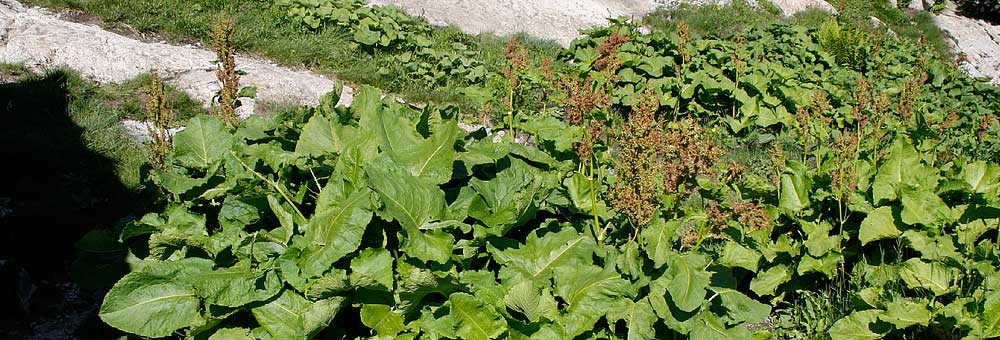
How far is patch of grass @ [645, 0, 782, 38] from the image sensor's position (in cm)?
1219

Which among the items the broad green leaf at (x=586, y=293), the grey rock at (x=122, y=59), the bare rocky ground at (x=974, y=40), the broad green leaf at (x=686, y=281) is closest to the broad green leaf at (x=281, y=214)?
the broad green leaf at (x=586, y=293)

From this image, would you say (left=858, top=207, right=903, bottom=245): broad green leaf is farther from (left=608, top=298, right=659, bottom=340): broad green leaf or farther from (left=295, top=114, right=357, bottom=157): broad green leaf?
(left=295, top=114, right=357, bottom=157): broad green leaf

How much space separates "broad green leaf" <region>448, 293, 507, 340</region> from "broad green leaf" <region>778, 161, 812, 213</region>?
2.19m

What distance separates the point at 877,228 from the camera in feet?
14.1

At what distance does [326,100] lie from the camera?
13.5 ft

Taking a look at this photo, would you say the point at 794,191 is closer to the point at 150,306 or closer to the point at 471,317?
the point at 471,317

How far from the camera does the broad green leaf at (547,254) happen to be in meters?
3.32

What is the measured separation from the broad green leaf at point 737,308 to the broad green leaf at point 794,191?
120 cm

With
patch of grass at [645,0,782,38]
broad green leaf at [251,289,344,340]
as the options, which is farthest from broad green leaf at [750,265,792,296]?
patch of grass at [645,0,782,38]

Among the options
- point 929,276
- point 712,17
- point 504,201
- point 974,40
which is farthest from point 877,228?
point 974,40

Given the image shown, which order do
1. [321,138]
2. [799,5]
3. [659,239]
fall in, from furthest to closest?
[799,5], [321,138], [659,239]

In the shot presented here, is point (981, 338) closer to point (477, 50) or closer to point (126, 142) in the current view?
point (126, 142)

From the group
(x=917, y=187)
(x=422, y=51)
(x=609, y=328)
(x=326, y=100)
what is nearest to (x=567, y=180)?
(x=609, y=328)

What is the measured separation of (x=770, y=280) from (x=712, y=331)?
52.4 inches
